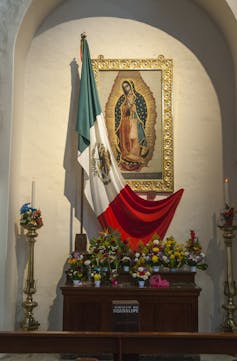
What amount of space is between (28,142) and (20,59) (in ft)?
3.96

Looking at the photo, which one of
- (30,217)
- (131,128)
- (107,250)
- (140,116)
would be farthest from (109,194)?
(140,116)

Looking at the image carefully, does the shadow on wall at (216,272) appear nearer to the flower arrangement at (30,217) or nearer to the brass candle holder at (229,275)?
the brass candle holder at (229,275)

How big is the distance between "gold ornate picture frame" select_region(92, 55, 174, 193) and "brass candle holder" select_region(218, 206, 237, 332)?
99 centimetres

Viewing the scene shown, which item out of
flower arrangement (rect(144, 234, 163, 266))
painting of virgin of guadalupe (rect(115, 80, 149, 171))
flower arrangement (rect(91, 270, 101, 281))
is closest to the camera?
flower arrangement (rect(91, 270, 101, 281))

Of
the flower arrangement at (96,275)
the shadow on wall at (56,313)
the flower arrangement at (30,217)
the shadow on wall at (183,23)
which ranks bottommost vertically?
the shadow on wall at (56,313)

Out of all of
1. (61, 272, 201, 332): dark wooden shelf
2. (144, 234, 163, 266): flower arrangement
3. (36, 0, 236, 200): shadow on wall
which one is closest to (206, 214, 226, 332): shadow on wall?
(144, 234, 163, 266): flower arrangement

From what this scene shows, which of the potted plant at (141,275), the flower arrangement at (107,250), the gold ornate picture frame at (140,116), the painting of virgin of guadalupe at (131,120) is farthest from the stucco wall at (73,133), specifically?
the potted plant at (141,275)

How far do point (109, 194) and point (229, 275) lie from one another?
2.00m

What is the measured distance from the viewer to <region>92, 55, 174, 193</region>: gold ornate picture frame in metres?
6.62

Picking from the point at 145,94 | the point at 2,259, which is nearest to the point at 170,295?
the point at 2,259

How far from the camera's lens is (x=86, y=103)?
21.3ft

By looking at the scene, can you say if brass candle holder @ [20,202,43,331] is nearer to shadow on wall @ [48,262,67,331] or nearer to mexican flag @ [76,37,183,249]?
shadow on wall @ [48,262,67,331]

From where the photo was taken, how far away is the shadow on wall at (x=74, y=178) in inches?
258

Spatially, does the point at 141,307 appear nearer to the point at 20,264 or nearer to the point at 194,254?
the point at 194,254
